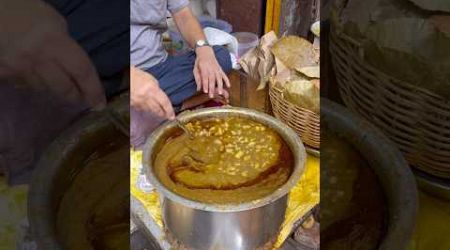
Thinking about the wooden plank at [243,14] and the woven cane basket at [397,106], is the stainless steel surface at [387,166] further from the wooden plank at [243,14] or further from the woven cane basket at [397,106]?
the wooden plank at [243,14]

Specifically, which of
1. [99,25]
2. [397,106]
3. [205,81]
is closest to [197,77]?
[205,81]

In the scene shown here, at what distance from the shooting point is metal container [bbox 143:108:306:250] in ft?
1.82

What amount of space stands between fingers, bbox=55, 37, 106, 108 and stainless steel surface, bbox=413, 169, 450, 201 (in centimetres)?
38

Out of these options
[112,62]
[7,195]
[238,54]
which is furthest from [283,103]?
[7,195]

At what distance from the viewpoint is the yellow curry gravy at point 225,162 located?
1.86ft

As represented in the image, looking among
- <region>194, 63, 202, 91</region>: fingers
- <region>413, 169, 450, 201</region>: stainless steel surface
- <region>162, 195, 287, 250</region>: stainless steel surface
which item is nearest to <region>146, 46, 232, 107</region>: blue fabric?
<region>194, 63, 202, 91</region>: fingers

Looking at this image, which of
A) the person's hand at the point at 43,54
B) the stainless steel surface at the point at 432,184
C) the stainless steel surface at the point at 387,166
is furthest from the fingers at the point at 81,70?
the stainless steel surface at the point at 432,184

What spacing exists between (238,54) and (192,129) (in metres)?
0.10

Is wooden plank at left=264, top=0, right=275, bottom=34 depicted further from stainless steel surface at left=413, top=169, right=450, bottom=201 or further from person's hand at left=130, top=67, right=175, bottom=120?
stainless steel surface at left=413, top=169, right=450, bottom=201

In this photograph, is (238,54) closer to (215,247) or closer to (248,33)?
(248,33)

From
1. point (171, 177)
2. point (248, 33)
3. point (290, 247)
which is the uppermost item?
point (248, 33)

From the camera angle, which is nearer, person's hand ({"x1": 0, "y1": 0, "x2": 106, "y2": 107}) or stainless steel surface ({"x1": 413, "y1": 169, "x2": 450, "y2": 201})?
person's hand ({"x1": 0, "y1": 0, "x2": 106, "y2": 107})

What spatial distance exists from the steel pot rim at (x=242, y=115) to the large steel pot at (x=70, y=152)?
0.06m

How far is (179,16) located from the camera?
60 centimetres
